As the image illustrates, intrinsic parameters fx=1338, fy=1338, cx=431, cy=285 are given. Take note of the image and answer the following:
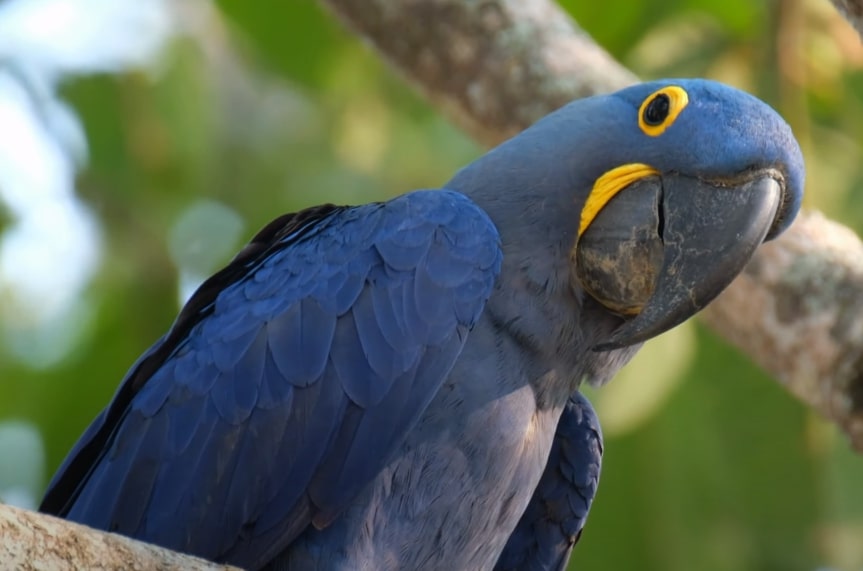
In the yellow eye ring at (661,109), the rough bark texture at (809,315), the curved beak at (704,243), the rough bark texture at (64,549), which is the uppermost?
the rough bark texture at (64,549)

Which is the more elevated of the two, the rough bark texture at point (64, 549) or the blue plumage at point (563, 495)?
the rough bark texture at point (64, 549)

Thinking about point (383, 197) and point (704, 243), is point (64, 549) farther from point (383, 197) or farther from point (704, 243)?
point (383, 197)

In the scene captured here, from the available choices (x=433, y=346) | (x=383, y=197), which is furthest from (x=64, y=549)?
(x=383, y=197)

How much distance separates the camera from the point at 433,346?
10.1 ft

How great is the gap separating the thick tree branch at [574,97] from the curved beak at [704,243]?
1.63 feet

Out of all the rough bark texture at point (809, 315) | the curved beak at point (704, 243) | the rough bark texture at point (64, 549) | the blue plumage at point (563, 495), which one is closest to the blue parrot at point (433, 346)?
the curved beak at point (704, 243)

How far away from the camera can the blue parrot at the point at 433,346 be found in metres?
3.00

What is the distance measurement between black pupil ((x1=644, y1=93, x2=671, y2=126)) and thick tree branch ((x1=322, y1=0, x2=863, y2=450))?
0.46 metres

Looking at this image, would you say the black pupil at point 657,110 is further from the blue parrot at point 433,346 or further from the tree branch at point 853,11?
the tree branch at point 853,11

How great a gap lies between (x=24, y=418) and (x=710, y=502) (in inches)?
108

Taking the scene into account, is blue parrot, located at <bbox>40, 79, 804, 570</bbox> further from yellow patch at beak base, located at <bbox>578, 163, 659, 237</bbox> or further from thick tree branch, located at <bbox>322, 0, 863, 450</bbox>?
thick tree branch, located at <bbox>322, 0, 863, 450</bbox>

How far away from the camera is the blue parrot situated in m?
3.00

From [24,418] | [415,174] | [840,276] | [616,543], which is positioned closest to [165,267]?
[24,418]

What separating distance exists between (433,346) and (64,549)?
108 centimetres
